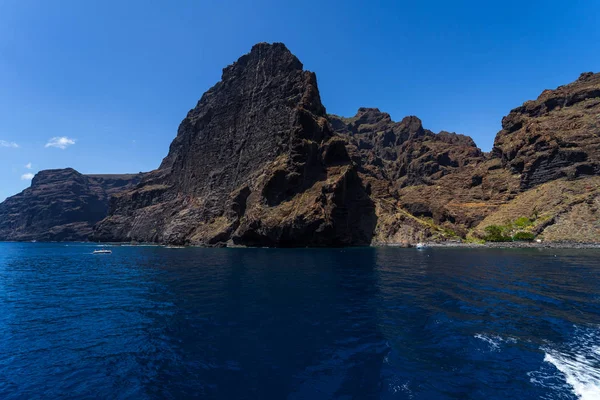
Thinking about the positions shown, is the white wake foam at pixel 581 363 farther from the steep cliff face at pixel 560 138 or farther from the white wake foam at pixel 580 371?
the steep cliff face at pixel 560 138

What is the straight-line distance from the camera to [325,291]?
107 ft

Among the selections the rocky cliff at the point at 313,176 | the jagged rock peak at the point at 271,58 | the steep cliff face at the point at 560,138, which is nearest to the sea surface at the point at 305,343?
the rocky cliff at the point at 313,176

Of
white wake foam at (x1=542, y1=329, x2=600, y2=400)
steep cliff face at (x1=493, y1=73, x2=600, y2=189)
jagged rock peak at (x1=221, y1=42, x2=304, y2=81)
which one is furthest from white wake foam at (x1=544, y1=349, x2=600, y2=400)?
steep cliff face at (x1=493, y1=73, x2=600, y2=189)

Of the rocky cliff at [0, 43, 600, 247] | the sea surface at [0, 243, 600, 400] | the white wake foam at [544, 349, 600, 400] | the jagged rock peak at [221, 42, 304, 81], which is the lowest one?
the sea surface at [0, 243, 600, 400]

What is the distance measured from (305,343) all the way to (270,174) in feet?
379

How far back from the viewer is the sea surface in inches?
498

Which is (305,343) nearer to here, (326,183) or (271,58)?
(326,183)

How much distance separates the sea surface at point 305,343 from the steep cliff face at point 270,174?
8482 centimetres

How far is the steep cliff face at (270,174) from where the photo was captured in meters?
120

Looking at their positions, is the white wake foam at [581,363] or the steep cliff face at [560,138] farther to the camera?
the steep cliff face at [560,138]

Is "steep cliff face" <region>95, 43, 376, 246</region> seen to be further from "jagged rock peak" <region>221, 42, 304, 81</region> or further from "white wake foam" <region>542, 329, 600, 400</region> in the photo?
"white wake foam" <region>542, 329, 600, 400</region>

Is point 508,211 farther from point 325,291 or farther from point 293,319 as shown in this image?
point 293,319

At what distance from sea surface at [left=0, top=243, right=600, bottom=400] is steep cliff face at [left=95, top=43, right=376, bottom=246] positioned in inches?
3339

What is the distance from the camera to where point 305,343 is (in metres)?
17.6
